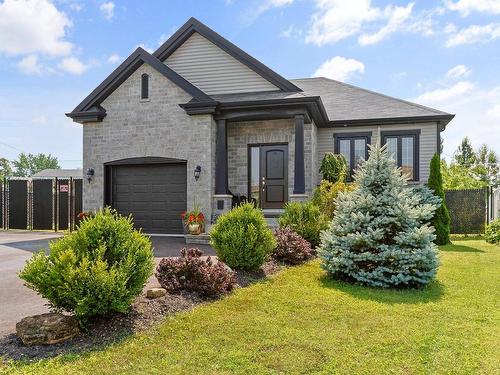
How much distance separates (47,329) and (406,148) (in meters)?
12.8

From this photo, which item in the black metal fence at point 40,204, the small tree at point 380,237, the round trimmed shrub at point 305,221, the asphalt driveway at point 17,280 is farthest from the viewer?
the black metal fence at point 40,204

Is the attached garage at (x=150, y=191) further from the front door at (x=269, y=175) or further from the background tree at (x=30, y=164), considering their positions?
the background tree at (x=30, y=164)

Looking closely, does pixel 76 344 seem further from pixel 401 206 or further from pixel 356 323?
pixel 401 206

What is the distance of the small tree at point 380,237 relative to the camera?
5949mm

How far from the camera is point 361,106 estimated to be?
1440 cm

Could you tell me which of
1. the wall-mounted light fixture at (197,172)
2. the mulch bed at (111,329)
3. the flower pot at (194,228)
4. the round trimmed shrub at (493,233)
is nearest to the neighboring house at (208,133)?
the wall-mounted light fixture at (197,172)

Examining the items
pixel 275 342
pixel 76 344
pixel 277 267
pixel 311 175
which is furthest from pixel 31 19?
pixel 275 342

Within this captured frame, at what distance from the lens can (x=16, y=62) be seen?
A: 19625mm

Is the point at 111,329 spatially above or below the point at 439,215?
below

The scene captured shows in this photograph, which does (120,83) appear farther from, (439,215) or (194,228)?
(439,215)

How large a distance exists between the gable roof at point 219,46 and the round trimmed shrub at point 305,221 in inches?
184

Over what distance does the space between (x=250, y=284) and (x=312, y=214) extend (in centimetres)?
338

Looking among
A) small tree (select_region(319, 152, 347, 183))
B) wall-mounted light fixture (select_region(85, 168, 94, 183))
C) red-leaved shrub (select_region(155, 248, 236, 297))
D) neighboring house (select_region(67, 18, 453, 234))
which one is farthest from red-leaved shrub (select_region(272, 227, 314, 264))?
wall-mounted light fixture (select_region(85, 168, 94, 183))

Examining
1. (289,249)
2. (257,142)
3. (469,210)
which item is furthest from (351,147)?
(289,249)
